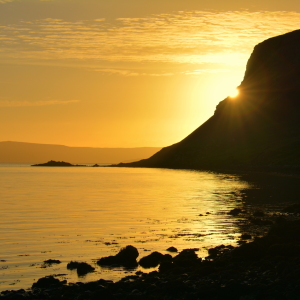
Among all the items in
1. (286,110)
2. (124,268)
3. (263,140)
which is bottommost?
(124,268)

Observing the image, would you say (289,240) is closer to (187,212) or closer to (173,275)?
(173,275)

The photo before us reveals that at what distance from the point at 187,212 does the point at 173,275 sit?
85.4ft

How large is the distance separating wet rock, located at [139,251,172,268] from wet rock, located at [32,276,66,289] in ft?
16.3

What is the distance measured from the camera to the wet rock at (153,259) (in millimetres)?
22641

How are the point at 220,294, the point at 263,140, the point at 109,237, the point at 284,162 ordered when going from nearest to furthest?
the point at 220,294
the point at 109,237
the point at 284,162
the point at 263,140

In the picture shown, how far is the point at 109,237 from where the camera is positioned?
3066 centimetres

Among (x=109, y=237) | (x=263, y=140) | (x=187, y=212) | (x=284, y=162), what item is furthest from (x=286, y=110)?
(x=109, y=237)

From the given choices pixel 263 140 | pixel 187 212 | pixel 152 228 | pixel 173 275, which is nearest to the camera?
pixel 173 275

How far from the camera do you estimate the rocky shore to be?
16.7 meters

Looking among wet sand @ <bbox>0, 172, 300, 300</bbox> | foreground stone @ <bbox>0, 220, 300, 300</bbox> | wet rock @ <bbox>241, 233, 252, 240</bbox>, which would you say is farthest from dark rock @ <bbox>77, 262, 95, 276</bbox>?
wet rock @ <bbox>241, 233, 252, 240</bbox>

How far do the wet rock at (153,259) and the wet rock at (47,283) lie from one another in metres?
4.97

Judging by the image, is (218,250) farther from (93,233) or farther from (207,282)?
(93,233)

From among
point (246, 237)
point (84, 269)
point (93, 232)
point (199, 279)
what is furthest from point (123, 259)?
point (93, 232)

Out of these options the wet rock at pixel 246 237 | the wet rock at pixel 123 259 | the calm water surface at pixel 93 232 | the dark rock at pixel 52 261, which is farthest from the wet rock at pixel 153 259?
the wet rock at pixel 246 237
